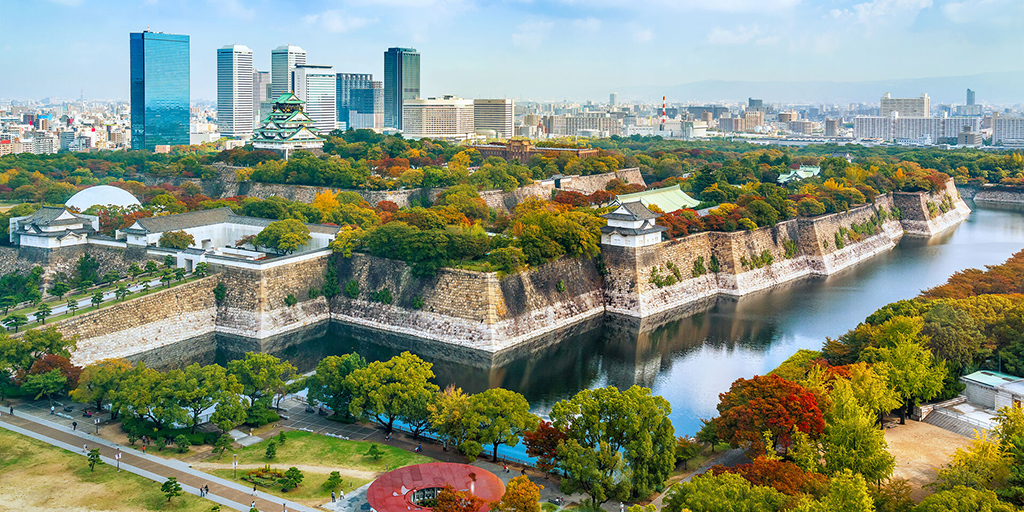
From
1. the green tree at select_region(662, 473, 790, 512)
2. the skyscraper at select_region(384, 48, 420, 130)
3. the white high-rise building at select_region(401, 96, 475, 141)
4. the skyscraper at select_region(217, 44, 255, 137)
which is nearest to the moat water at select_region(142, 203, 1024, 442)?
the green tree at select_region(662, 473, 790, 512)

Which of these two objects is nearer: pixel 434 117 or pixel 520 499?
pixel 520 499

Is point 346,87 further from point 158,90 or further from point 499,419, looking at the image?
point 499,419

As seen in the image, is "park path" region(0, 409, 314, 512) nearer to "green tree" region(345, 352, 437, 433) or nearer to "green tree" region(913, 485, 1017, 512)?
"green tree" region(345, 352, 437, 433)

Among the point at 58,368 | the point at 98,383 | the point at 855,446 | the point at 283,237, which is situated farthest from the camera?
the point at 283,237

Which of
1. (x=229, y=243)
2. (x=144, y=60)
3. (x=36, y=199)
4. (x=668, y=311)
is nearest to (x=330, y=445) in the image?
(x=668, y=311)

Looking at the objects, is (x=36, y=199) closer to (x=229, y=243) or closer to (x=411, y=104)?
(x=229, y=243)

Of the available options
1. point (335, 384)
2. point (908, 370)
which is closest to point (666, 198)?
point (908, 370)
